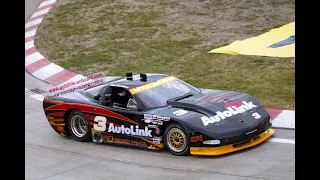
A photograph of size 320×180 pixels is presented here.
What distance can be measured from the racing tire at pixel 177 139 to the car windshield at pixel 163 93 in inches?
Result: 26.5

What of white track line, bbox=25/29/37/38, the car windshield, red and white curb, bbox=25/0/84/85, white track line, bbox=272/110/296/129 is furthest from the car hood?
white track line, bbox=25/29/37/38

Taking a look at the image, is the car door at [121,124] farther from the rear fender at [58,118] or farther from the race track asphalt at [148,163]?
the rear fender at [58,118]

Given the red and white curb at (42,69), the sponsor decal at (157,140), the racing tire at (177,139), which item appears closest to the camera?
the racing tire at (177,139)

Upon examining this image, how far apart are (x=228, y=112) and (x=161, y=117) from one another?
1029 mm

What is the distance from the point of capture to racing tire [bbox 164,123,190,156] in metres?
7.68

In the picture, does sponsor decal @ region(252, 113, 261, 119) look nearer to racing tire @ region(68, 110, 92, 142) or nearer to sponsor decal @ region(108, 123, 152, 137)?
sponsor decal @ region(108, 123, 152, 137)

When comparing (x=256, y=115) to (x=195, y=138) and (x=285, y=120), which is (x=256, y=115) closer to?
(x=195, y=138)

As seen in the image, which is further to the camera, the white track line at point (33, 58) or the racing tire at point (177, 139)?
the white track line at point (33, 58)

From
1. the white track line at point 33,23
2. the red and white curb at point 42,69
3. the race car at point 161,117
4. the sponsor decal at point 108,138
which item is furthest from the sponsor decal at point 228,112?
the white track line at point 33,23

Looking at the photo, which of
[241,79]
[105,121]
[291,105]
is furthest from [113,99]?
[241,79]

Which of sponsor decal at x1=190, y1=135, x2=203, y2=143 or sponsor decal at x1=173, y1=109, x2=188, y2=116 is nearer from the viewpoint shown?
sponsor decal at x1=190, y1=135, x2=203, y2=143

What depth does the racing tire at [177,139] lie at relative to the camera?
7.68 meters

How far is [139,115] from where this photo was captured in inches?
322
